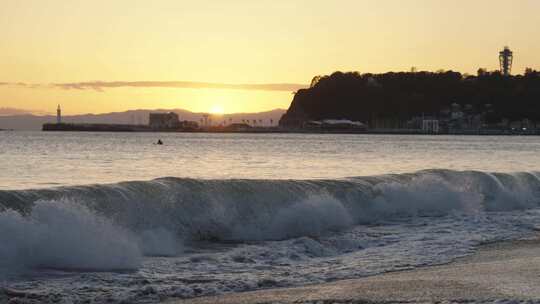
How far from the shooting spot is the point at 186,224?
1864cm

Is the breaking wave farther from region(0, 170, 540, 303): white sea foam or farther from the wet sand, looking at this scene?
the wet sand

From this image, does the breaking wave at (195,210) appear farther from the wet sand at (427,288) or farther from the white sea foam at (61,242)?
the wet sand at (427,288)

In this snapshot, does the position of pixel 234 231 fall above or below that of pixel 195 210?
below

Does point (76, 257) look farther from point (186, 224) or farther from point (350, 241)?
point (350, 241)

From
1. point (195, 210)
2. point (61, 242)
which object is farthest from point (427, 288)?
point (195, 210)

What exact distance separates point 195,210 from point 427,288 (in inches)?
337

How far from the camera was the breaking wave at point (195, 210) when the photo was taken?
1412cm

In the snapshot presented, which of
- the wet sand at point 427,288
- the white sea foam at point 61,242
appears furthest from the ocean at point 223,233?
the wet sand at point 427,288

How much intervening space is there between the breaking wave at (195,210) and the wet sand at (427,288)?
3403mm

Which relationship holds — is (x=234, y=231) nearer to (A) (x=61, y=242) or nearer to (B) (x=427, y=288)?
(A) (x=61, y=242)

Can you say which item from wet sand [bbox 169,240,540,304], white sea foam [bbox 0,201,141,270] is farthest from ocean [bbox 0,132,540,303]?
wet sand [bbox 169,240,540,304]

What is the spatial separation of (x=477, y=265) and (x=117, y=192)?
7925 mm

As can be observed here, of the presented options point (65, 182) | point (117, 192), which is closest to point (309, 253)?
point (117, 192)

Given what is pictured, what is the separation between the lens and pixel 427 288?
11.9 meters
